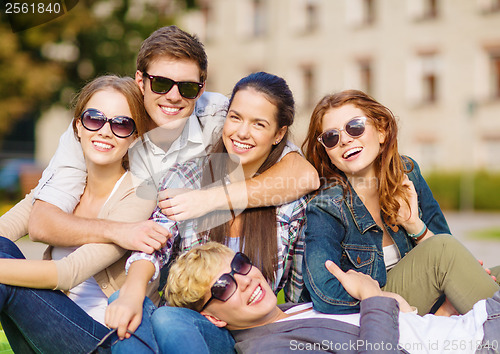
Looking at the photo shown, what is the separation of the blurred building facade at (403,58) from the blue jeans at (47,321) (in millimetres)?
17295

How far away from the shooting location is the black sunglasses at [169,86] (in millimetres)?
3469

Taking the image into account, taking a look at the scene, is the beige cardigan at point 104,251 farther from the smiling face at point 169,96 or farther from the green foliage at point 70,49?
the green foliage at point 70,49

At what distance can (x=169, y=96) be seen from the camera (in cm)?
346

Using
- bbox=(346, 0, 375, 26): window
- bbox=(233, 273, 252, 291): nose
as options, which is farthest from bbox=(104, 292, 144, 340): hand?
bbox=(346, 0, 375, 26): window

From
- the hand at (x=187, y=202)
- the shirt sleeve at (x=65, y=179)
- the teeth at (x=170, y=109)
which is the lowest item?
the hand at (x=187, y=202)

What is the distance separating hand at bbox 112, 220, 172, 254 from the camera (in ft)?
9.47

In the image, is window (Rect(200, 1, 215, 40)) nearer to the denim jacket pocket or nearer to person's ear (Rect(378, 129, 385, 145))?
person's ear (Rect(378, 129, 385, 145))

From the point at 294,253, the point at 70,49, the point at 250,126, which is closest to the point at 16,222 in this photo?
the point at 250,126

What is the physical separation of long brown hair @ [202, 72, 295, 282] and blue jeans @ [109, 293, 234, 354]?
0.59 meters

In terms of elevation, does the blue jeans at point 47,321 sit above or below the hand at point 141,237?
below

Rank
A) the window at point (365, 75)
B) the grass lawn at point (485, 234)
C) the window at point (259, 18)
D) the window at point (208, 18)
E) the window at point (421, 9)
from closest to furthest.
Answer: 1. the grass lawn at point (485, 234)
2. the window at point (421, 9)
3. the window at point (365, 75)
4. the window at point (259, 18)
5. the window at point (208, 18)

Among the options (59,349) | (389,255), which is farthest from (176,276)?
(389,255)

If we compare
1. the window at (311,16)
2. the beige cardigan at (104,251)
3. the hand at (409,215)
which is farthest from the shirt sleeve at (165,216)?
the window at (311,16)

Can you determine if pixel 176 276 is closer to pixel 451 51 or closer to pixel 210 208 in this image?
pixel 210 208
